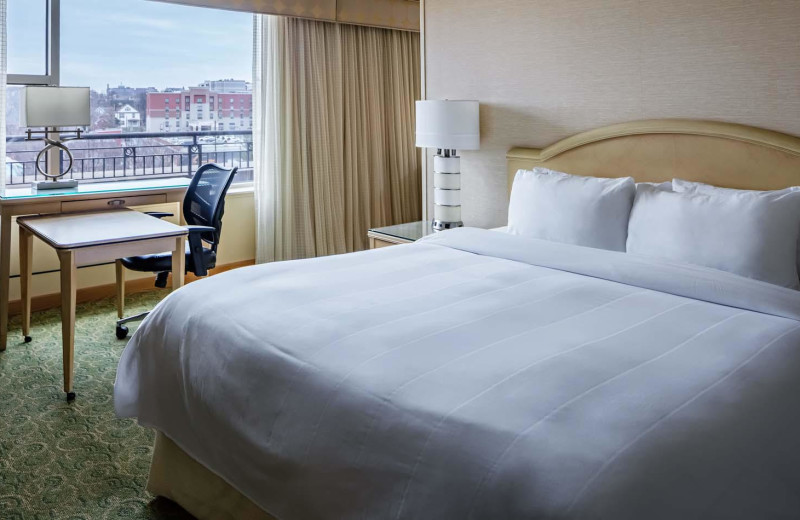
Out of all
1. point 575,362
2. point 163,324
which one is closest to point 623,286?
point 575,362

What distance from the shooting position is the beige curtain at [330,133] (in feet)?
16.8

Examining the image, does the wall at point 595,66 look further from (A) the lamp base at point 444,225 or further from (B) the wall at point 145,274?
(B) the wall at point 145,274

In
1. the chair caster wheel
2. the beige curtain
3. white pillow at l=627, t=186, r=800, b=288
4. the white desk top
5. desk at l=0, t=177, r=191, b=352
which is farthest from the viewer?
the beige curtain

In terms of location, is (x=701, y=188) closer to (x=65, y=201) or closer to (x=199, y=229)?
(x=199, y=229)

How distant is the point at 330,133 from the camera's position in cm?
543

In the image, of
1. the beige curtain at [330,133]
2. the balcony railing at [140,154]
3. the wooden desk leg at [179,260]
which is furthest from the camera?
the beige curtain at [330,133]

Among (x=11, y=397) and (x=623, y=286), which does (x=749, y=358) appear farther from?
(x=11, y=397)

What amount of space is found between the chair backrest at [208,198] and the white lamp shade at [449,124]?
1.15m

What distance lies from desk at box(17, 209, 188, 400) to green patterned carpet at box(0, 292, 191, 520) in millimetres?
173

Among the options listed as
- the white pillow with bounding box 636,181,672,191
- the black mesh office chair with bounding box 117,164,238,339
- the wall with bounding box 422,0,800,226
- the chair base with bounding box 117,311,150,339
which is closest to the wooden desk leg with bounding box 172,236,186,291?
the black mesh office chair with bounding box 117,164,238,339

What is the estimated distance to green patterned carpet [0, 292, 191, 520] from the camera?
2219 mm

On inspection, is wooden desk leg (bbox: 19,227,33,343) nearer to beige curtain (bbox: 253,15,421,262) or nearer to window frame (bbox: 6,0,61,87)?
window frame (bbox: 6,0,61,87)

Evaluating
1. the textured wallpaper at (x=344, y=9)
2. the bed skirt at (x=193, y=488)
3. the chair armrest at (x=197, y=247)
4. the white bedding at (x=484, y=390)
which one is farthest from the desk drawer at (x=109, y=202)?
the bed skirt at (x=193, y=488)

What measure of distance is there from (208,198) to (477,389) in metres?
2.97
